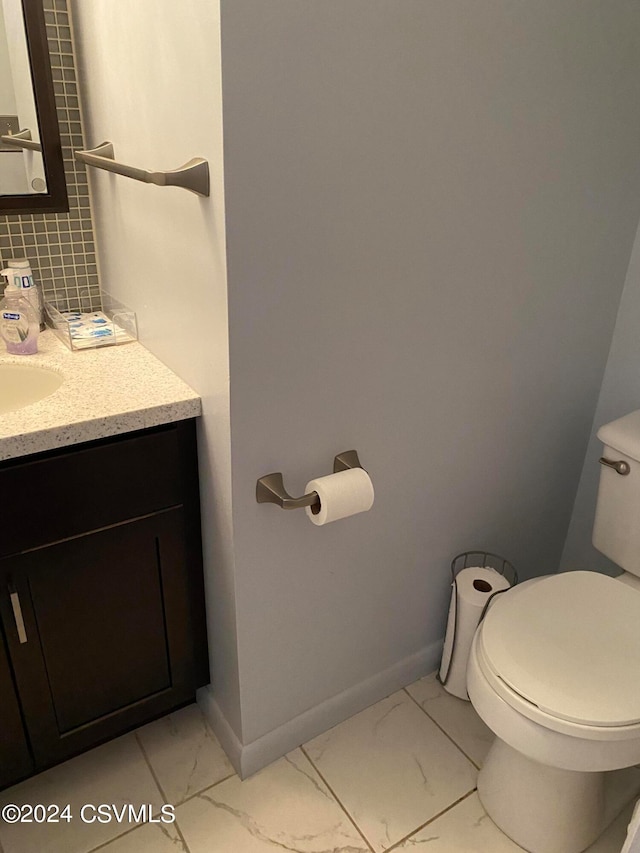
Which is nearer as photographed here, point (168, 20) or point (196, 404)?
point (168, 20)

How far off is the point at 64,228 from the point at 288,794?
1.38 meters

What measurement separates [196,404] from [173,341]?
143 mm

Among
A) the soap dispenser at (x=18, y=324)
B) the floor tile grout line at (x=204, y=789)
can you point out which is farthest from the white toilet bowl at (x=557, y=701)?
the soap dispenser at (x=18, y=324)

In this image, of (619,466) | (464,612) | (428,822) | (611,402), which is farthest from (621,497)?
(428,822)

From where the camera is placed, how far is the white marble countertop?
108 centimetres

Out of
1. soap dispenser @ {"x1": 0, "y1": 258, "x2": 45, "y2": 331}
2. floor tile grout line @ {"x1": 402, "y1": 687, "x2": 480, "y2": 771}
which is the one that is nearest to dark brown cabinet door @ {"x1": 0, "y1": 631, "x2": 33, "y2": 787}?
soap dispenser @ {"x1": 0, "y1": 258, "x2": 45, "y2": 331}

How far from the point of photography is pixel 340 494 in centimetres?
117

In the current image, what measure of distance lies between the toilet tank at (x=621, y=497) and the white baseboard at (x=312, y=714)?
1.76 feet

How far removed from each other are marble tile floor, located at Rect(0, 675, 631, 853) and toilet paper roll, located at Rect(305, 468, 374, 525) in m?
0.71

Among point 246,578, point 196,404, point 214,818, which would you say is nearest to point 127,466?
point 196,404

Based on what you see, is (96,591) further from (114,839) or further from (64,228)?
(64,228)

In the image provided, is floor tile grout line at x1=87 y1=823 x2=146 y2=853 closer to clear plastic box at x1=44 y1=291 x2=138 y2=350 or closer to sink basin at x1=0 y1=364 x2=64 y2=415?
sink basin at x1=0 y1=364 x2=64 y2=415

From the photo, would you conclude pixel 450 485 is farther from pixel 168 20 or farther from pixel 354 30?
pixel 168 20

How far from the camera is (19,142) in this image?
4.58 feet
